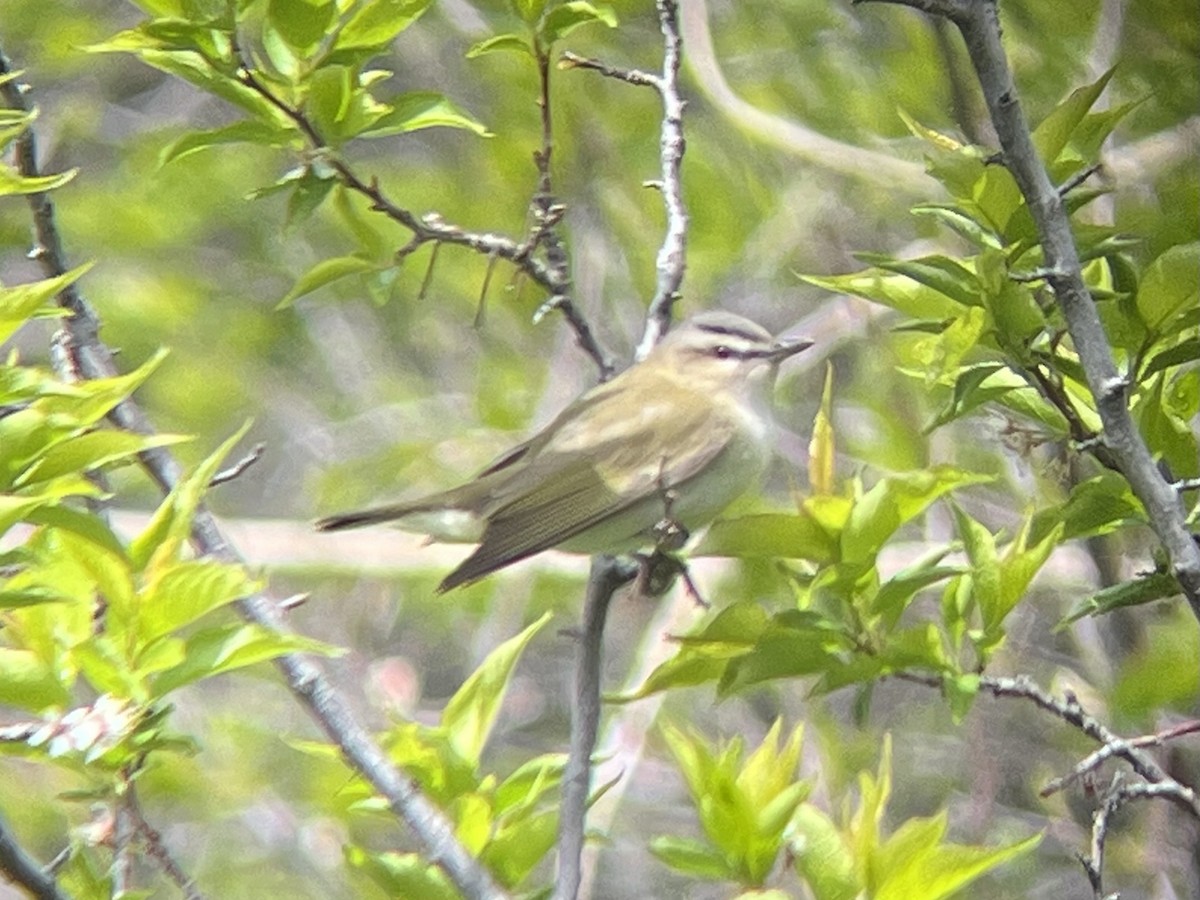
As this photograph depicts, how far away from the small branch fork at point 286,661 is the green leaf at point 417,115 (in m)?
0.45

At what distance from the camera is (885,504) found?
1.87 metres

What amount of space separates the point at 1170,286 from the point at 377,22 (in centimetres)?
104

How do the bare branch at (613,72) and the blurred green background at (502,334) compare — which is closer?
the bare branch at (613,72)

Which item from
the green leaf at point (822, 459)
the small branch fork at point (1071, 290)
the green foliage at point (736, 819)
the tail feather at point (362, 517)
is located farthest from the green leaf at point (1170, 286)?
the tail feather at point (362, 517)

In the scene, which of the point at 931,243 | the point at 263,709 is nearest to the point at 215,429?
the point at 263,709

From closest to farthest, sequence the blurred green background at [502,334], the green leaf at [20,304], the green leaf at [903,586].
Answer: the green leaf at [20,304] → the green leaf at [903,586] → the blurred green background at [502,334]

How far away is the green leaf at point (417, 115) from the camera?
2178mm

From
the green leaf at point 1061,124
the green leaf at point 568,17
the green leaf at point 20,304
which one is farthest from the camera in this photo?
the green leaf at point 568,17

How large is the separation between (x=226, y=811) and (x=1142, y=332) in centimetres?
389

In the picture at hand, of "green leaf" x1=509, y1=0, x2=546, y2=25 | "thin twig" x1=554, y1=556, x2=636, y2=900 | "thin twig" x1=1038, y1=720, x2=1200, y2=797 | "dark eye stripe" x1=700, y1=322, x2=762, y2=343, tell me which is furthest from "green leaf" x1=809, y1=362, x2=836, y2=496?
"dark eye stripe" x1=700, y1=322, x2=762, y2=343

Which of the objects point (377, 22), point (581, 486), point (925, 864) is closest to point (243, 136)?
point (377, 22)

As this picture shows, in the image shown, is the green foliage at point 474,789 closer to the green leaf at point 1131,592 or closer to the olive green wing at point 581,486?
the green leaf at point 1131,592

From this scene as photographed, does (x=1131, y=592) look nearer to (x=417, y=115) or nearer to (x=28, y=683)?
(x=417, y=115)

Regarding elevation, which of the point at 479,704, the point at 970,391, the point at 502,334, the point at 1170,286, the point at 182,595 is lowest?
the point at 502,334
